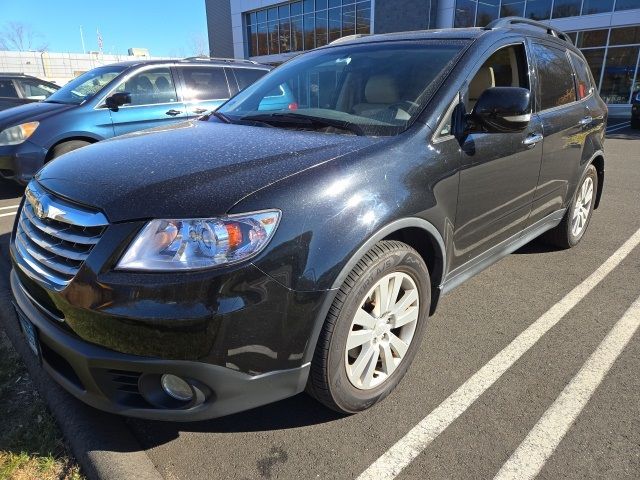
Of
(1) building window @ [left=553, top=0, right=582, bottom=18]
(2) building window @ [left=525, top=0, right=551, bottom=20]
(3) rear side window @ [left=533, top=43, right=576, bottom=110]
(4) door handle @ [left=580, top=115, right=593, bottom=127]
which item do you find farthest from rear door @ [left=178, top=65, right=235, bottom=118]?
(1) building window @ [left=553, top=0, right=582, bottom=18]

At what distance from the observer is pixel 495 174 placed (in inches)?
111

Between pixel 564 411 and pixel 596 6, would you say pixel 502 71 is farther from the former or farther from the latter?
pixel 596 6

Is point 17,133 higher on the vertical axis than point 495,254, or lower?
higher

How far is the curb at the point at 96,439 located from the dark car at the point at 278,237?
0.28m

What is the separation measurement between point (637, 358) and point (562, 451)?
3.46 ft

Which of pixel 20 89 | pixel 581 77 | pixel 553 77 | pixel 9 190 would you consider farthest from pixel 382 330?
pixel 20 89

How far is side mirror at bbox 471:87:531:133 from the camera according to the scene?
246 centimetres

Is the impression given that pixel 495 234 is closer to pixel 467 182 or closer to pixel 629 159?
pixel 467 182

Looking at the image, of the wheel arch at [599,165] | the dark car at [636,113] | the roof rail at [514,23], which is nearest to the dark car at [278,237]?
the roof rail at [514,23]

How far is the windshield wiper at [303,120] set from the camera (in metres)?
2.49

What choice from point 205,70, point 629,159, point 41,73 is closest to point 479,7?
point 629,159

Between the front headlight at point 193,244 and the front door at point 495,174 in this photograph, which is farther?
the front door at point 495,174

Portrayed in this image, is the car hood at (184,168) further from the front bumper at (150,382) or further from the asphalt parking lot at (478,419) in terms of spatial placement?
the asphalt parking lot at (478,419)

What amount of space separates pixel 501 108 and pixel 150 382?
2.14 m
